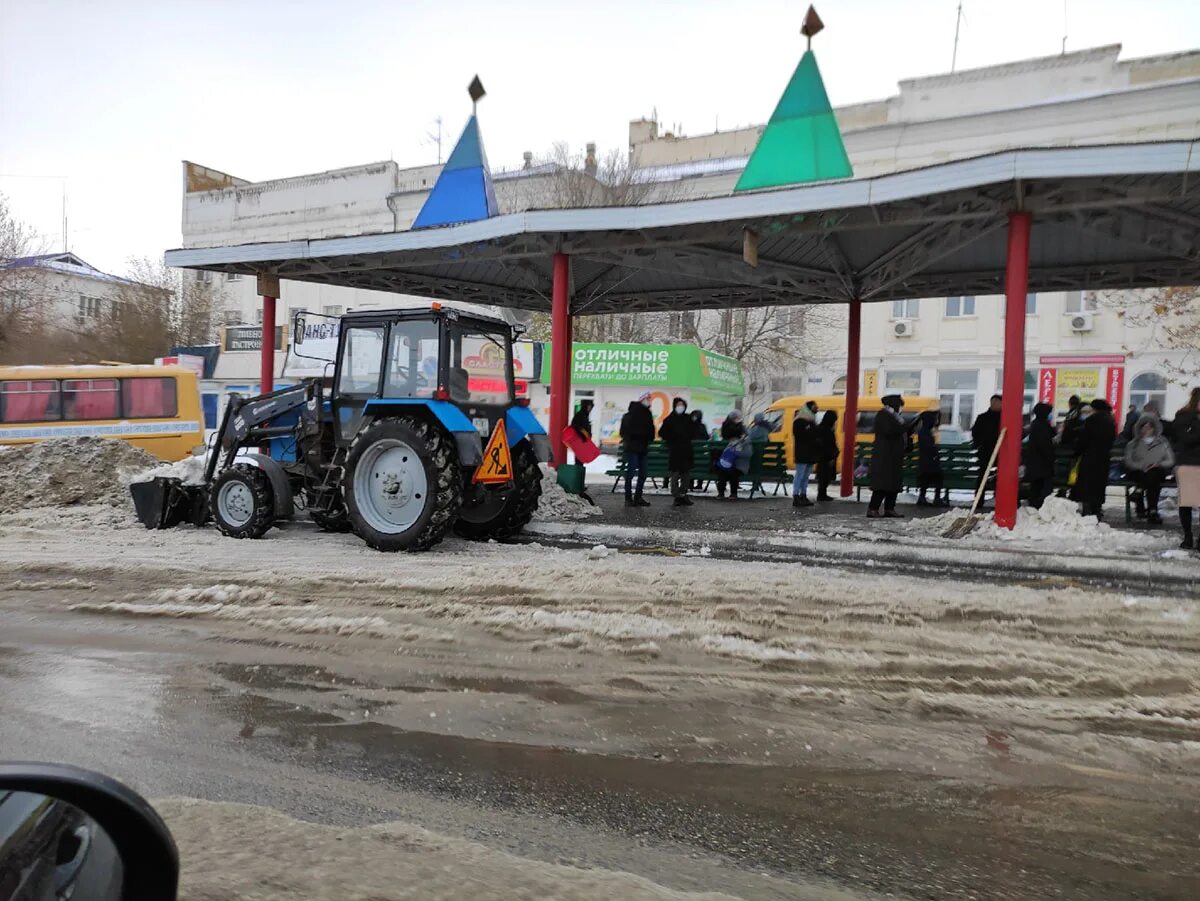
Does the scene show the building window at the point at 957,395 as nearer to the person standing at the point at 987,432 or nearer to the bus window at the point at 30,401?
the person standing at the point at 987,432

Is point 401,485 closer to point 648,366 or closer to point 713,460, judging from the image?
point 713,460

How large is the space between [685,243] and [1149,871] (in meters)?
10.7

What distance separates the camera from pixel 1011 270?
10.1 m

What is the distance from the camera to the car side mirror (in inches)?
54.6

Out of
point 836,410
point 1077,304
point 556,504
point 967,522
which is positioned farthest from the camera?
point 1077,304

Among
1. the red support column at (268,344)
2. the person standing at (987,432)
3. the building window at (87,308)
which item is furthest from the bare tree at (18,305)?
the person standing at (987,432)

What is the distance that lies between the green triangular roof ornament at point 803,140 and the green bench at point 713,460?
4.83 m

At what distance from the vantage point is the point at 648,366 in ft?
89.5

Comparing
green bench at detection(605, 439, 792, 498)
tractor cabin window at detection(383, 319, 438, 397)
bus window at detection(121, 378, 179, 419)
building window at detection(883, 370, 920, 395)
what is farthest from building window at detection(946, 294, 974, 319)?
tractor cabin window at detection(383, 319, 438, 397)

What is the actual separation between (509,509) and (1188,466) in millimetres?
7114

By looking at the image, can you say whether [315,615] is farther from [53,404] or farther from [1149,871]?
[53,404]

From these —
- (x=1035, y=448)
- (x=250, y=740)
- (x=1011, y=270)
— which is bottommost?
(x=250, y=740)

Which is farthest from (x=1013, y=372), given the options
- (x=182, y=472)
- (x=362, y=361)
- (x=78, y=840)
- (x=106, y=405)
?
(x=106, y=405)

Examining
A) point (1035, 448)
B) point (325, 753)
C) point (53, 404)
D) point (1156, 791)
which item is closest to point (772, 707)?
point (1156, 791)
